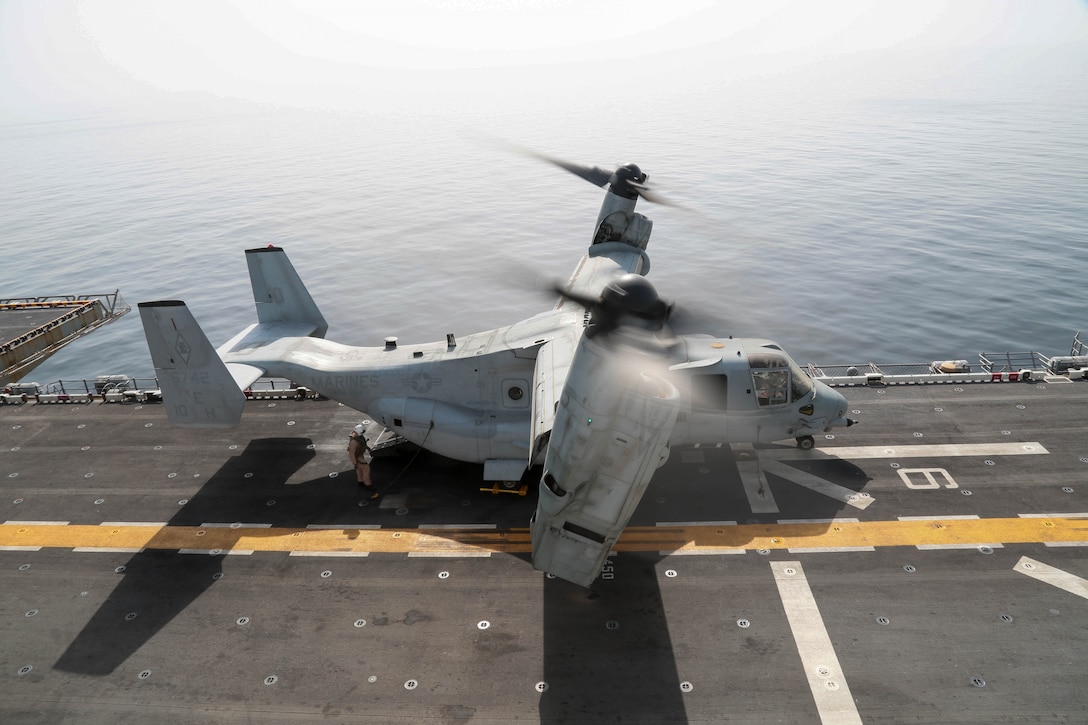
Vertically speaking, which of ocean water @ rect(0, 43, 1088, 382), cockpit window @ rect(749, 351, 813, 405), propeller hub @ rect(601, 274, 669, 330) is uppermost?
propeller hub @ rect(601, 274, 669, 330)

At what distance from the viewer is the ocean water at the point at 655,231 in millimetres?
43406

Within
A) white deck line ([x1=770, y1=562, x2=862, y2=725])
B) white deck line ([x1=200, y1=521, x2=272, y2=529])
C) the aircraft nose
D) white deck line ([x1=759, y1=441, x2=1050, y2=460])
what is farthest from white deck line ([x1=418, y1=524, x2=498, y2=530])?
the aircraft nose

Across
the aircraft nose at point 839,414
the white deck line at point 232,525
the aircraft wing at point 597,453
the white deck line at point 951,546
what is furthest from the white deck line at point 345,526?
the white deck line at point 951,546

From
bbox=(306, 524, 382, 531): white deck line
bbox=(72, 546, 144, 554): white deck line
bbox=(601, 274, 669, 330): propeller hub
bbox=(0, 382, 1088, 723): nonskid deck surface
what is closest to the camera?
bbox=(601, 274, 669, 330): propeller hub

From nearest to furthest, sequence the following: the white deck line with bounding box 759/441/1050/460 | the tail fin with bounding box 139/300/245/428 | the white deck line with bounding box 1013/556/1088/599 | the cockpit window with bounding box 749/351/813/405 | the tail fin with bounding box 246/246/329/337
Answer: the white deck line with bounding box 1013/556/1088/599 → the tail fin with bounding box 139/300/245/428 → the cockpit window with bounding box 749/351/813/405 → the white deck line with bounding box 759/441/1050/460 → the tail fin with bounding box 246/246/329/337

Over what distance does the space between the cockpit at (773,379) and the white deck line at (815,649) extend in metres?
5.05

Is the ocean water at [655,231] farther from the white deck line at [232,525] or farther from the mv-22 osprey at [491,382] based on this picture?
the white deck line at [232,525]

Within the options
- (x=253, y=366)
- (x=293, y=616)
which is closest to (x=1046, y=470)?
(x=293, y=616)

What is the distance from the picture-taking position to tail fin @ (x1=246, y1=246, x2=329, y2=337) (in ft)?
71.9

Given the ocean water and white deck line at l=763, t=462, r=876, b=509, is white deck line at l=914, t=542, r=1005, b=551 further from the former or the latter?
the ocean water

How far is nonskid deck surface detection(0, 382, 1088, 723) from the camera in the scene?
1181cm

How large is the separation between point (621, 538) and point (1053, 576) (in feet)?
31.3

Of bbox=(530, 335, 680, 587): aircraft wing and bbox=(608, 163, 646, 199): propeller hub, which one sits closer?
bbox=(530, 335, 680, 587): aircraft wing

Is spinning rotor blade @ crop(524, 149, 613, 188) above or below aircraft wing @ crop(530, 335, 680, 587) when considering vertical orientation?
above
